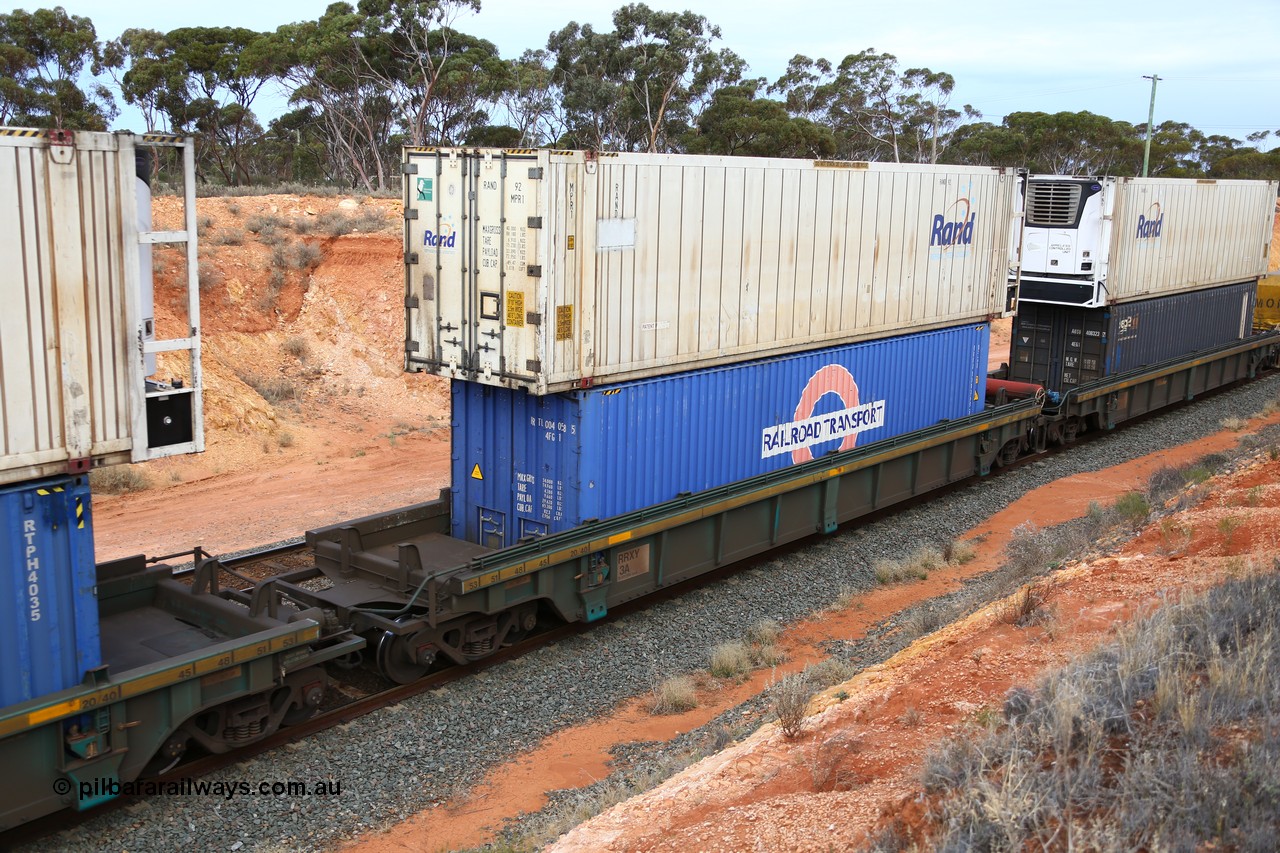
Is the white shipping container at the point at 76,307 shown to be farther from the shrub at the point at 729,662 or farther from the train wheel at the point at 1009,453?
the train wheel at the point at 1009,453

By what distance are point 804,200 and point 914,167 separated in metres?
2.56

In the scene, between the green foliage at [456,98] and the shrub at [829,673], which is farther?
the green foliage at [456,98]

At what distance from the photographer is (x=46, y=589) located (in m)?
7.45

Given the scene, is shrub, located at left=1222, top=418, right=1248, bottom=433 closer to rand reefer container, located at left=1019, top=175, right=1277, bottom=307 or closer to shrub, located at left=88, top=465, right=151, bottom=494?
rand reefer container, located at left=1019, top=175, right=1277, bottom=307

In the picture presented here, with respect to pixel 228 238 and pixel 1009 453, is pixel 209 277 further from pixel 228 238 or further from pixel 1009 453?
pixel 1009 453

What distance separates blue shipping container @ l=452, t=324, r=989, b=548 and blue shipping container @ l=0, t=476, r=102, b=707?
15.2ft

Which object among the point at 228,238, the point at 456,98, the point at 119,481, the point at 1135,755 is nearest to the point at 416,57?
the point at 456,98

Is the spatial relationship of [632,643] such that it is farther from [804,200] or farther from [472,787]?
[804,200]

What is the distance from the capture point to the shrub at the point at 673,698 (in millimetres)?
10117

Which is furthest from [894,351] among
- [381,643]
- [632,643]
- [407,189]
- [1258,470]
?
[381,643]

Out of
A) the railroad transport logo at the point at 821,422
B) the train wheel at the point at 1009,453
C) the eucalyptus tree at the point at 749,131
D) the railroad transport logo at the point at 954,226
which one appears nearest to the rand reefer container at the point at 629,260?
the railroad transport logo at the point at 821,422

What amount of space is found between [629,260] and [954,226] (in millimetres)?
6869

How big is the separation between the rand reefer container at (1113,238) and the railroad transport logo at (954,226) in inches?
72.0

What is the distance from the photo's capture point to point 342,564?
11.2 metres
